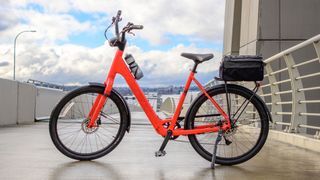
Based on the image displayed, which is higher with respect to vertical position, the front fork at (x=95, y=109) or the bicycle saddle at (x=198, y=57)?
the bicycle saddle at (x=198, y=57)

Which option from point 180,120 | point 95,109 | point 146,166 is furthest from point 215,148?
point 95,109

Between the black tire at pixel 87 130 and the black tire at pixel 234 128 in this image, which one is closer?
the black tire at pixel 234 128

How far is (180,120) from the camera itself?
204 inches

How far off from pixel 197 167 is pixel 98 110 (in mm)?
1149

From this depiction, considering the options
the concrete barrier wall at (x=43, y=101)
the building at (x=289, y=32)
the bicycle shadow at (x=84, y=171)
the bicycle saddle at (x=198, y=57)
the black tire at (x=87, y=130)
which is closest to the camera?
the bicycle shadow at (x=84, y=171)

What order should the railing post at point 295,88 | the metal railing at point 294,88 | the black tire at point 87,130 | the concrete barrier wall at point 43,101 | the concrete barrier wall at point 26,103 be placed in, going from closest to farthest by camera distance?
1. the black tire at point 87,130
2. the metal railing at point 294,88
3. the railing post at point 295,88
4. the concrete barrier wall at point 26,103
5. the concrete barrier wall at point 43,101

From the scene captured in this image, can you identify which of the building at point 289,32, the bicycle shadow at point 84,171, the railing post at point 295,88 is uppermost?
the building at point 289,32

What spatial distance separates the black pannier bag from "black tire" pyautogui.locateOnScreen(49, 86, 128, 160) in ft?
3.67

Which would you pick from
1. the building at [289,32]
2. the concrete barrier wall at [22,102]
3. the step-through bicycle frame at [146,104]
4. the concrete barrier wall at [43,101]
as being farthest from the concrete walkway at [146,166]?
the concrete barrier wall at [43,101]

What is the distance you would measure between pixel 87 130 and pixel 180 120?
940 mm

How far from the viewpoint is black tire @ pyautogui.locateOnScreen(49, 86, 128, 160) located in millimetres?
5223

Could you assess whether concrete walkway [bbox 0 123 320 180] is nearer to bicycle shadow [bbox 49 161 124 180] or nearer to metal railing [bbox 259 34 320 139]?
bicycle shadow [bbox 49 161 124 180]

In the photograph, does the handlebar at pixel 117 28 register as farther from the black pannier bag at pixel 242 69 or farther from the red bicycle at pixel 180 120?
the black pannier bag at pixel 242 69

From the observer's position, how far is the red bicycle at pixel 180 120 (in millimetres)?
5113
